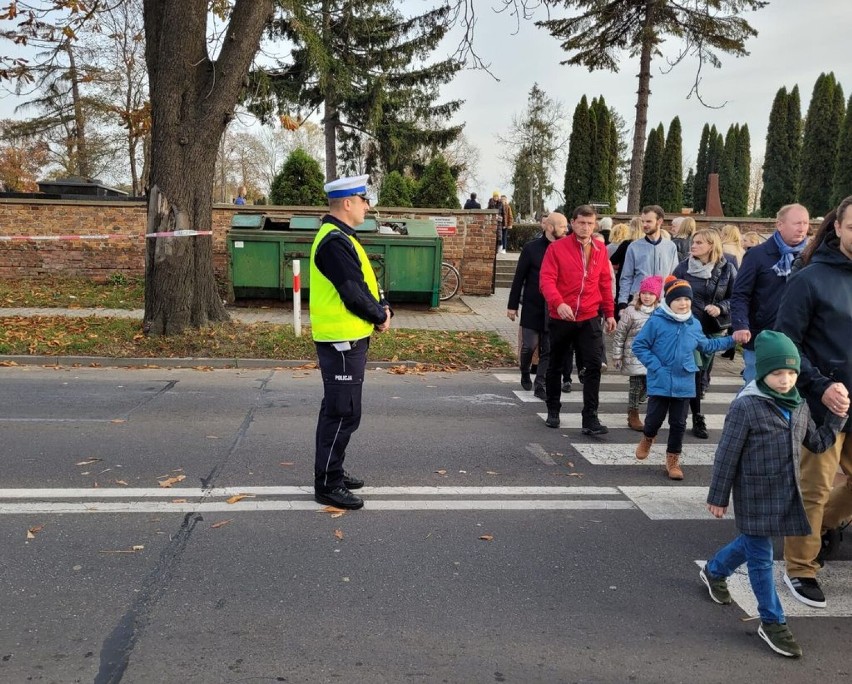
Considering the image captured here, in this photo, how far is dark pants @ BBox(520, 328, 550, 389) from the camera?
8039 mm

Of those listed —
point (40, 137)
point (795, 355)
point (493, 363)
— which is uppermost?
point (40, 137)

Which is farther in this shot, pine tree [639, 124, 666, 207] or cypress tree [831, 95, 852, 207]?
pine tree [639, 124, 666, 207]

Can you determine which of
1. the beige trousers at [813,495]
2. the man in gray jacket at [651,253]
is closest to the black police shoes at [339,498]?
the beige trousers at [813,495]

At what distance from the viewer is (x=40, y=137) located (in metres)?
33.5

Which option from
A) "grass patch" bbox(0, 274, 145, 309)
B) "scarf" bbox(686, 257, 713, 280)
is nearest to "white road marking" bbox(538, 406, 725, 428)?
"scarf" bbox(686, 257, 713, 280)

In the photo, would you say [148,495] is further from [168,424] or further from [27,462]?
[168,424]

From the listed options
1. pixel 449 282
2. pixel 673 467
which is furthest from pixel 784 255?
pixel 449 282

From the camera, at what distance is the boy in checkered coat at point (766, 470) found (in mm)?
3084

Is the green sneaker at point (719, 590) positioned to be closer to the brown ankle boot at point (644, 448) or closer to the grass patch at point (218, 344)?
the brown ankle boot at point (644, 448)

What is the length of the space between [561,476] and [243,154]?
5536 centimetres

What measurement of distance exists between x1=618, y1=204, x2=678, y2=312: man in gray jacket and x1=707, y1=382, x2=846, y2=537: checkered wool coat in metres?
5.02

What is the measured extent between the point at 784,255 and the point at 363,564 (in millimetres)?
3713

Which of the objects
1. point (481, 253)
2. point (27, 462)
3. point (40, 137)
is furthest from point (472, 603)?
point (40, 137)

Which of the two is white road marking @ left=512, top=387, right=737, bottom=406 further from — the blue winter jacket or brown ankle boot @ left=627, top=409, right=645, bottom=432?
the blue winter jacket
